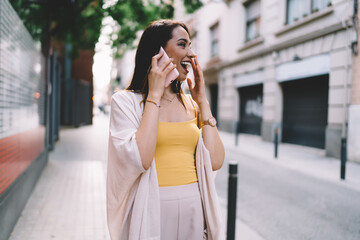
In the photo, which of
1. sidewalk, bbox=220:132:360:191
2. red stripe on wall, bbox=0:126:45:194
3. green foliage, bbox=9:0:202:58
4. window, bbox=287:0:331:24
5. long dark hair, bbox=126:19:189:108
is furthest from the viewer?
window, bbox=287:0:331:24

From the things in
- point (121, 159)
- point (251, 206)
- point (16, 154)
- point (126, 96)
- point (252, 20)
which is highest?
point (252, 20)

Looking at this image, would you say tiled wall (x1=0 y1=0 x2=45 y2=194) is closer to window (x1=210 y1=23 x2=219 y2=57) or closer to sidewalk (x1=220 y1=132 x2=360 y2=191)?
sidewalk (x1=220 y1=132 x2=360 y2=191)

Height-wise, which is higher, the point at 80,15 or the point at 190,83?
the point at 80,15

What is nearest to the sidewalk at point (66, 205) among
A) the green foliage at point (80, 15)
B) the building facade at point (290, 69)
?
the green foliage at point (80, 15)

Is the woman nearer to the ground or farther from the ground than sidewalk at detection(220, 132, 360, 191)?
farther from the ground

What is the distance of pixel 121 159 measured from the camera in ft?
4.68

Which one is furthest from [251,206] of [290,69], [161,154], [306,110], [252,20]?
[252,20]

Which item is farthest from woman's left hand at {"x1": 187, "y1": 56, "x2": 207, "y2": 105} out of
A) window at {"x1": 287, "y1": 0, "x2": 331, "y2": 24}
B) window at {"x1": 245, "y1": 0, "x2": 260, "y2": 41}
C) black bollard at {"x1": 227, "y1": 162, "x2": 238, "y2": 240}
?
window at {"x1": 245, "y1": 0, "x2": 260, "y2": 41}

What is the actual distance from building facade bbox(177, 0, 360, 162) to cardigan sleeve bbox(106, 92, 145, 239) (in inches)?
338

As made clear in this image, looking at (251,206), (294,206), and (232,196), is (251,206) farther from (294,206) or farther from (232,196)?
(232,196)

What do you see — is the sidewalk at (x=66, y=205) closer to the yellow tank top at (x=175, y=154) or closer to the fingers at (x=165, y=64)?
the yellow tank top at (x=175, y=154)

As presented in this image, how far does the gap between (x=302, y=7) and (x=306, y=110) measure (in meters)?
3.88

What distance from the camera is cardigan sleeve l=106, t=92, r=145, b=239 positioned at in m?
1.41

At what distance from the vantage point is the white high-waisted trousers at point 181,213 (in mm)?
1535
